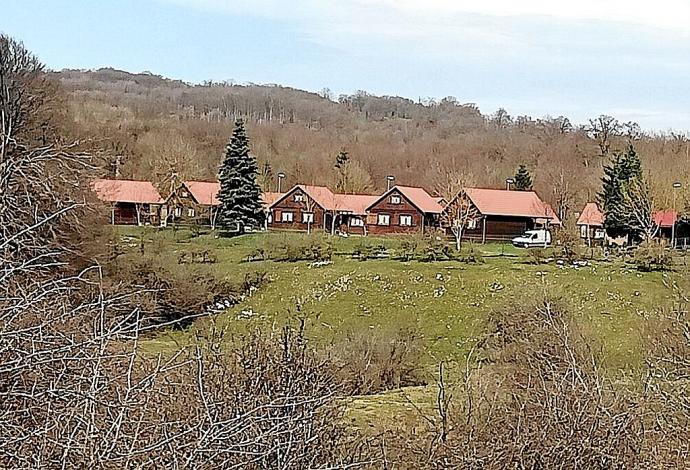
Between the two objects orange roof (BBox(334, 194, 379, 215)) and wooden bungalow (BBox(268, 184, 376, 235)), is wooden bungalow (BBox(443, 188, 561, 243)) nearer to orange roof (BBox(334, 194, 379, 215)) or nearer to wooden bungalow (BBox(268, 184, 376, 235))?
wooden bungalow (BBox(268, 184, 376, 235))

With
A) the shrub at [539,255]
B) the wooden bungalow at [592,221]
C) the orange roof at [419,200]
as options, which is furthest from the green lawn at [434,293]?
the orange roof at [419,200]

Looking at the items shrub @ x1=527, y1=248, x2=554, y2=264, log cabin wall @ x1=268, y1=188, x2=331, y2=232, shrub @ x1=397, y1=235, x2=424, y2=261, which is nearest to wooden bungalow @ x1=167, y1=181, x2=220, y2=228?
log cabin wall @ x1=268, y1=188, x2=331, y2=232

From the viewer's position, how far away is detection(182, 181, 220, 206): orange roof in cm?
5249

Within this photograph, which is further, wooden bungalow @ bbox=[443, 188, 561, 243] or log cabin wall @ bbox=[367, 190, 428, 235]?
log cabin wall @ bbox=[367, 190, 428, 235]

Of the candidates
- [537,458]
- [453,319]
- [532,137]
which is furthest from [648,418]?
[532,137]

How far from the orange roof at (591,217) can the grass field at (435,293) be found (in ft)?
49.3

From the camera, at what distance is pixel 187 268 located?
24625 mm

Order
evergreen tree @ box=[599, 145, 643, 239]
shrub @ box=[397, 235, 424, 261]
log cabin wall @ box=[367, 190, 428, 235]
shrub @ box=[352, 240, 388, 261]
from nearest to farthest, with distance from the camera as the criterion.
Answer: shrub @ box=[397, 235, 424, 261]
shrub @ box=[352, 240, 388, 261]
evergreen tree @ box=[599, 145, 643, 239]
log cabin wall @ box=[367, 190, 428, 235]

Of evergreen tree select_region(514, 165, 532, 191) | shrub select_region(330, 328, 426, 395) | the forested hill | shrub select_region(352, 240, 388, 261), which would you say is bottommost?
shrub select_region(330, 328, 426, 395)

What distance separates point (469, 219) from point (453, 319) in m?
20.5

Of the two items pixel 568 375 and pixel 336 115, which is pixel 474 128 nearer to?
pixel 336 115

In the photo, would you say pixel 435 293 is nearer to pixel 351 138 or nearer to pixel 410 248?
pixel 410 248

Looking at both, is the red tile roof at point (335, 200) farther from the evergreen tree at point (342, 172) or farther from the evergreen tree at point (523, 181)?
the evergreen tree at point (523, 181)

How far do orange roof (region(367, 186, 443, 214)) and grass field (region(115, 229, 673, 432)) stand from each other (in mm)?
17589
